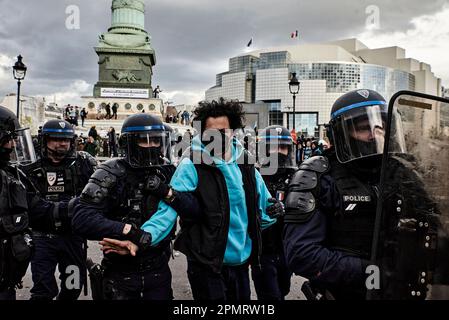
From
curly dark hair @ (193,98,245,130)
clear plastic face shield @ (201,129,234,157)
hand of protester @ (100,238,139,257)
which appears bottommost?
hand of protester @ (100,238,139,257)

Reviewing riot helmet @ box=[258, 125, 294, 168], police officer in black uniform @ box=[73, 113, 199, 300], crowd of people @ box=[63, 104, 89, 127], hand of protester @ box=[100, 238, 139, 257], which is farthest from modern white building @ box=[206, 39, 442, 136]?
hand of protester @ box=[100, 238, 139, 257]

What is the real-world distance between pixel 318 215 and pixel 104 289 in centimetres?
152

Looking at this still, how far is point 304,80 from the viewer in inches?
3258

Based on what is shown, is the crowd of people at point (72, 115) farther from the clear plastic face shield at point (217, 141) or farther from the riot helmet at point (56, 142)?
the clear plastic face shield at point (217, 141)

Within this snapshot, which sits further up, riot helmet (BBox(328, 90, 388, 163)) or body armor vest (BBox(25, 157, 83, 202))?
riot helmet (BBox(328, 90, 388, 163))

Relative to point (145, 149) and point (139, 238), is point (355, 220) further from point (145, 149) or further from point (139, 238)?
point (145, 149)

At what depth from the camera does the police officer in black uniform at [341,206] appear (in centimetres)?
191

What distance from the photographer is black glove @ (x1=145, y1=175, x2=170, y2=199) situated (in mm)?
2564

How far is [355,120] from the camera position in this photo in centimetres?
207

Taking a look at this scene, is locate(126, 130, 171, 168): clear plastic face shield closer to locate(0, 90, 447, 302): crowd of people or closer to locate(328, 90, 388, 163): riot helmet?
locate(0, 90, 447, 302): crowd of people

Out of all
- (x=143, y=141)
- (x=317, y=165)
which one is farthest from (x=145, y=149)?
(x=317, y=165)

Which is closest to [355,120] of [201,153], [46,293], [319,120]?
[201,153]

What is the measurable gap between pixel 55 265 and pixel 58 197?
690 mm

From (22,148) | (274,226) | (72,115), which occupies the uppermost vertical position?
(72,115)
